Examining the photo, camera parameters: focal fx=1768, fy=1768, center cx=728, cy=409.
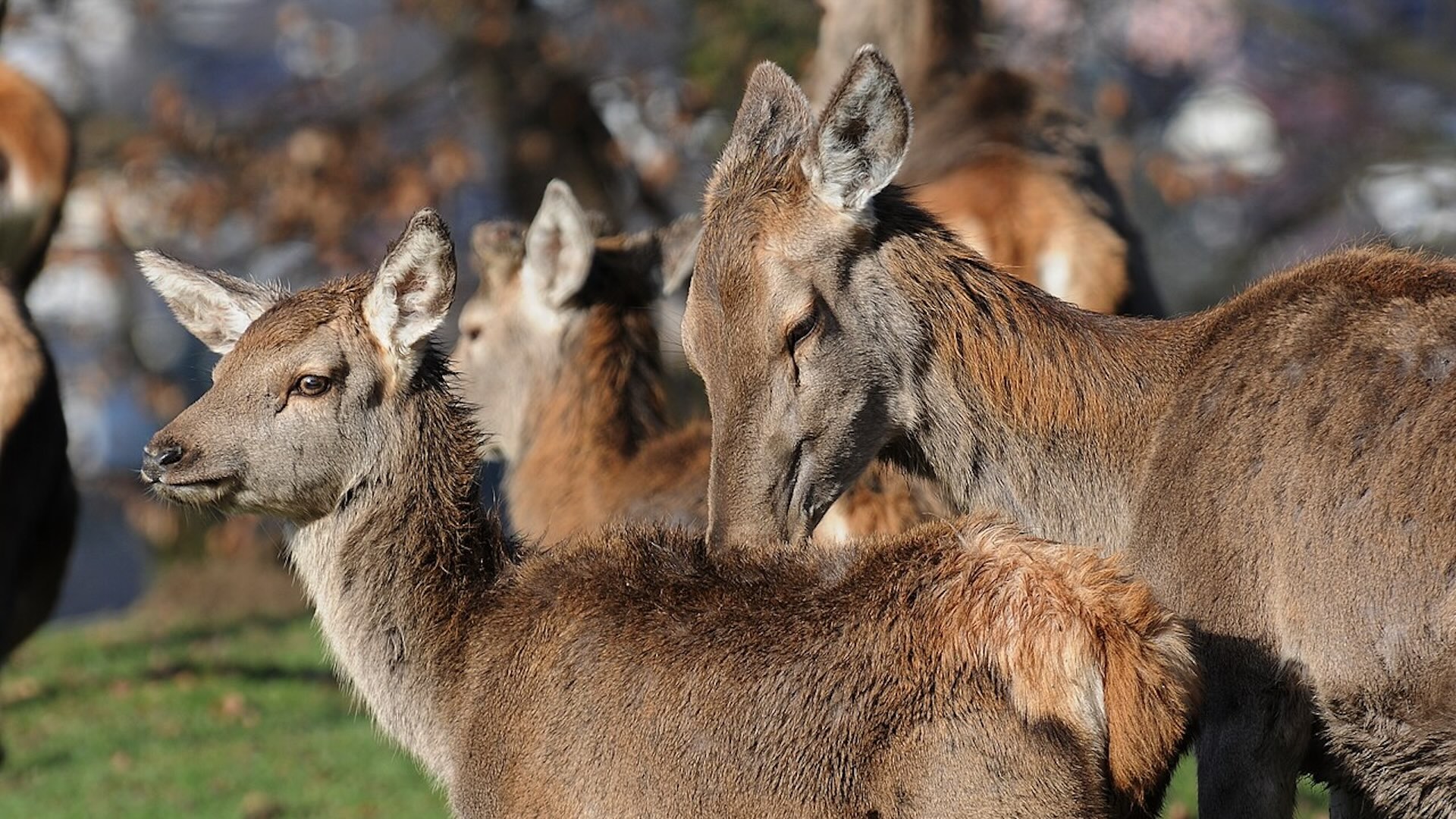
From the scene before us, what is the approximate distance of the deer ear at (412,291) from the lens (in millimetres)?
4941

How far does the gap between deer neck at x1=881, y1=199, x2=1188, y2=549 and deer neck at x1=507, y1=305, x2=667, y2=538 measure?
208 centimetres

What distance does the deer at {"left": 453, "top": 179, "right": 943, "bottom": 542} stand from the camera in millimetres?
6801

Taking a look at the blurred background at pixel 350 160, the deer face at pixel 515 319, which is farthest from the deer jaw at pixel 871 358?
the blurred background at pixel 350 160

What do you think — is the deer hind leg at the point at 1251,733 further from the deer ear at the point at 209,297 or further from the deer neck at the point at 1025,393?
the deer ear at the point at 209,297

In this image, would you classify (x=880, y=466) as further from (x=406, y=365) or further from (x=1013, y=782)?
(x=1013, y=782)

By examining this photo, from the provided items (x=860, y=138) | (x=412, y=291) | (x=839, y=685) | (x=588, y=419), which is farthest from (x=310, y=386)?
(x=588, y=419)

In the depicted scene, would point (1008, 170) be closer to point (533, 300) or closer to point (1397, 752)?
point (533, 300)

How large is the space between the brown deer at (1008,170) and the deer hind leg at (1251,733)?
2.09 m

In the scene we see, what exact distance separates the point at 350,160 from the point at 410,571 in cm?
863

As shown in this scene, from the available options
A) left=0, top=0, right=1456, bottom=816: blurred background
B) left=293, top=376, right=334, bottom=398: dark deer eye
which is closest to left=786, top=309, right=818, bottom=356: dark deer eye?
left=293, top=376, right=334, bottom=398: dark deer eye

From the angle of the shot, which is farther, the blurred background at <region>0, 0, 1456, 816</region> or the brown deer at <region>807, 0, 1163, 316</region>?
the blurred background at <region>0, 0, 1456, 816</region>

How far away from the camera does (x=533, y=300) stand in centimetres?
722

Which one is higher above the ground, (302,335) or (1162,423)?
(302,335)

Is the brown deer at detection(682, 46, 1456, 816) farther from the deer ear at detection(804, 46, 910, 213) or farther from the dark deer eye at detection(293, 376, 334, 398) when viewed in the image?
the dark deer eye at detection(293, 376, 334, 398)
